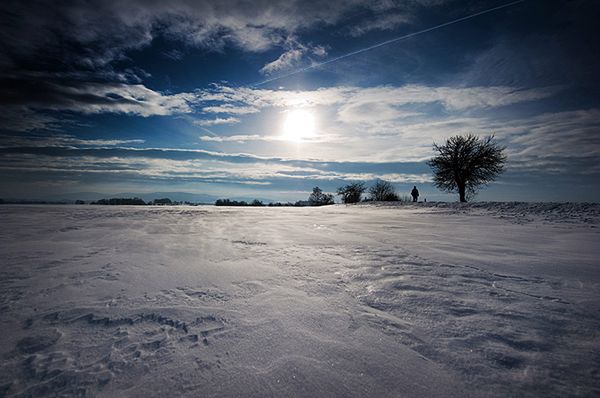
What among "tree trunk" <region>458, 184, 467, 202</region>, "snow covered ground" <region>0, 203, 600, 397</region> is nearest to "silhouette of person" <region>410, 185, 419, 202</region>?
"tree trunk" <region>458, 184, 467, 202</region>

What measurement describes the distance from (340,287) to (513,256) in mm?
2572

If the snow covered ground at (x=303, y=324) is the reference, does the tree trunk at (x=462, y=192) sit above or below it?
above

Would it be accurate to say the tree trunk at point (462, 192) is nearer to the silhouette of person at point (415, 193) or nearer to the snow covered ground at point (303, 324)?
the silhouette of person at point (415, 193)

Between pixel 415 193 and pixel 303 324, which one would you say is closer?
pixel 303 324

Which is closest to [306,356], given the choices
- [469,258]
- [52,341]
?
[52,341]

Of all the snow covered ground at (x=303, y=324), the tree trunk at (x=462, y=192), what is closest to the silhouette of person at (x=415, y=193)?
the tree trunk at (x=462, y=192)

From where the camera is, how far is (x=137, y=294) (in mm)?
2385

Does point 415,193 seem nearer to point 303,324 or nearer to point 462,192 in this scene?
point 462,192

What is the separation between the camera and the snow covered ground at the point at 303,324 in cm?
132

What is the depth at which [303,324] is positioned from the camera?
1.89m

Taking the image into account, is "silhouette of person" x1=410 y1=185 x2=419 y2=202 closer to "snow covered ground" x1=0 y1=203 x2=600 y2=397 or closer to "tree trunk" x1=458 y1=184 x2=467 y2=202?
"tree trunk" x1=458 y1=184 x2=467 y2=202

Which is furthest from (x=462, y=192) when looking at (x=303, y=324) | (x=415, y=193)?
(x=303, y=324)

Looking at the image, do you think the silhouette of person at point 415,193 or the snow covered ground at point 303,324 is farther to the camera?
the silhouette of person at point 415,193

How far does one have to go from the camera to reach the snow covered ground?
4.33 feet
